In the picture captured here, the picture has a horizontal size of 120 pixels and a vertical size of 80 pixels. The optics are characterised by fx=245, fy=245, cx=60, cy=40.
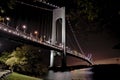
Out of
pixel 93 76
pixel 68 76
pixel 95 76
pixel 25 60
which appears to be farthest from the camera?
pixel 68 76

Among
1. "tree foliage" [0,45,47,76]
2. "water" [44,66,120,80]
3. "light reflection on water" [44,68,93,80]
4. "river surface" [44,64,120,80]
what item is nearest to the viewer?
"river surface" [44,64,120,80]

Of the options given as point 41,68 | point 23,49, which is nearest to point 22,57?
point 23,49

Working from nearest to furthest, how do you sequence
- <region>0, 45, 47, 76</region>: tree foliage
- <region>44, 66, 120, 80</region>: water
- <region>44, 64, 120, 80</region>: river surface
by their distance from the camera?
<region>44, 64, 120, 80</region>: river surface < <region>44, 66, 120, 80</region>: water < <region>0, 45, 47, 76</region>: tree foliage

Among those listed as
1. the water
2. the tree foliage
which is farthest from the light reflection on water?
the tree foliage

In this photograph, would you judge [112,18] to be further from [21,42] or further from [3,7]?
[21,42]

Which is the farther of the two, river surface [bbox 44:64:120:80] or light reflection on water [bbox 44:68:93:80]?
light reflection on water [bbox 44:68:93:80]

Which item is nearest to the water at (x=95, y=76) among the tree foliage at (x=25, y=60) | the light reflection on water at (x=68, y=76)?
the light reflection on water at (x=68, y=76)

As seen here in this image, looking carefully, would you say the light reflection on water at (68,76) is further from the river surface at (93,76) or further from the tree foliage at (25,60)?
the tree foliage at (25,60)

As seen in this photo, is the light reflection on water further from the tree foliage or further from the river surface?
the tree foliage

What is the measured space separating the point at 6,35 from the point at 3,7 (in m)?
15.4

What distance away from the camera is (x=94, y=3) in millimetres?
5445

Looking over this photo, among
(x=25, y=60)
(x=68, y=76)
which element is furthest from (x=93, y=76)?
(x=25, y=60)

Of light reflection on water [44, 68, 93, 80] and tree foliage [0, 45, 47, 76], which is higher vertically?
tree foliage [0, 45, 47, 76]

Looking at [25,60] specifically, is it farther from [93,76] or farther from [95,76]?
[93,76]
